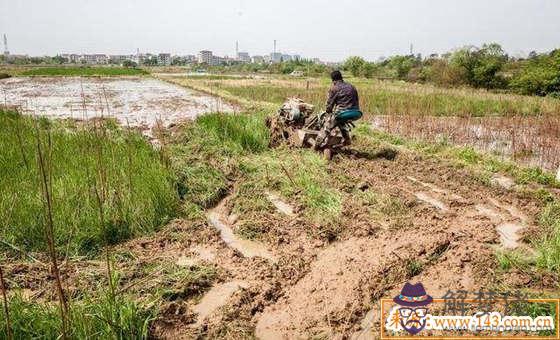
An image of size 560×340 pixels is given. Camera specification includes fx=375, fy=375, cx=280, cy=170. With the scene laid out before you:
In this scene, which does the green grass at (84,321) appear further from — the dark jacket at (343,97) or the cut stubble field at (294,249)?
the dark jacket at (343,97)

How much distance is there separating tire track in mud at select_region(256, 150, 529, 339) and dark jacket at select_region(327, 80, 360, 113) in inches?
83.0

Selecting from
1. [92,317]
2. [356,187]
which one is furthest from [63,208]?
[356,187]

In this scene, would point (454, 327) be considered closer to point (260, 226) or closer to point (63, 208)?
point (260, 226)

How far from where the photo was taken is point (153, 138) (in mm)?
9281

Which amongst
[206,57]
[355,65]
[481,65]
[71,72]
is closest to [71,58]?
[206,57]

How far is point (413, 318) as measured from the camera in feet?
8.68

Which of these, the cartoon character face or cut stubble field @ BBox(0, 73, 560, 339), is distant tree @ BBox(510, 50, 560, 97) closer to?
cut stubble field @ BBox(0, 73, 560, 339)

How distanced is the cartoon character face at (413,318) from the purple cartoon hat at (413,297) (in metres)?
0.07

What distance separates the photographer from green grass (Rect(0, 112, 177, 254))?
372 centimetres

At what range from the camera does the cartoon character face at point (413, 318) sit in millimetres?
2545

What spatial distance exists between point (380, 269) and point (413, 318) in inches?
22.6

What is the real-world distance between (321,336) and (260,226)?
1.85 metres

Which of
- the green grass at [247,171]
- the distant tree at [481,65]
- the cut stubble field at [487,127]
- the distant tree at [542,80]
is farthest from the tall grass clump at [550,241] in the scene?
the distant tree at [481,65]

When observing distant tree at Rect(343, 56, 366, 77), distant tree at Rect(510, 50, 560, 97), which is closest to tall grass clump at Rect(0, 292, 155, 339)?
distant tree at Rect(510, 50, 560, 97)
